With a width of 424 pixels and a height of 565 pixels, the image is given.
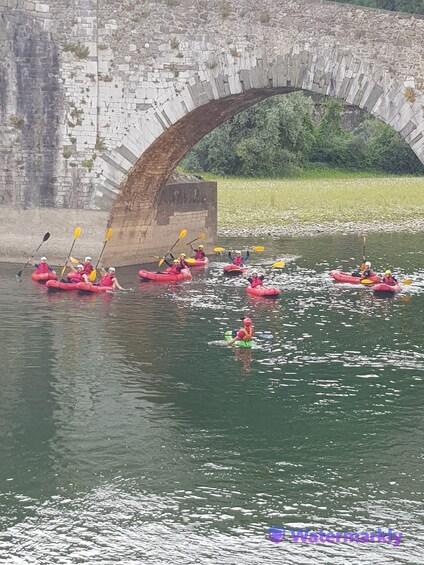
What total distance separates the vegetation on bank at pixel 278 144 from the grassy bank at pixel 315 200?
101 cm

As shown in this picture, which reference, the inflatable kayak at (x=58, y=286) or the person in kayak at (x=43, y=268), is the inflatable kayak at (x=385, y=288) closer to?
the inflatable kayak at (x=58, y=286)

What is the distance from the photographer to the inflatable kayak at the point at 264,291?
2533cm

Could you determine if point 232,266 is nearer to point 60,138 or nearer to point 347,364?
point 60,138

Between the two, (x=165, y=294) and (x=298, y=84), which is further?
(x=165, y=294)

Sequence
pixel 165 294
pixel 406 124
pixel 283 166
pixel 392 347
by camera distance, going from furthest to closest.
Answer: pixel 283 166, pixel 165 294, pixel 406 124, pixel 392 347

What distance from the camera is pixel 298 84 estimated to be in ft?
79.5

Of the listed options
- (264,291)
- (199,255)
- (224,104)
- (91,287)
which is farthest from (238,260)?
(91,287)

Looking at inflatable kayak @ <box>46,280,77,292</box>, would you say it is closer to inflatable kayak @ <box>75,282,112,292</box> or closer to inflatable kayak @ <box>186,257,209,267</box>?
inflatable kayak @ <box>75,282,112,292</box>

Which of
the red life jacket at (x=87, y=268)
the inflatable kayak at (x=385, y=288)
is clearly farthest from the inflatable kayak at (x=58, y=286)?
the inflatable kayak at (x=385, y=288)

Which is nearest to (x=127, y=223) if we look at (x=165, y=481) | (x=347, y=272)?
(x=347, y=272)

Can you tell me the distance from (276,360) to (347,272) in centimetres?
1023

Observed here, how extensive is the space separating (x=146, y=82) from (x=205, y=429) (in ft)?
42.2

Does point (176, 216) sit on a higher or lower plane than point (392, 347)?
higher

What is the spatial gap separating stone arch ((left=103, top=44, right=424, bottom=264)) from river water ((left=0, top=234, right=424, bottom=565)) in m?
3.89
